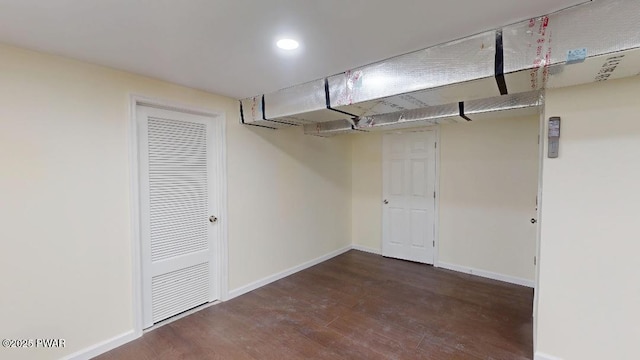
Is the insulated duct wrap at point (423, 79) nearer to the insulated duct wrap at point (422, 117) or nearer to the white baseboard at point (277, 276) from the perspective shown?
the insulated duct wrap at point (422, 117)

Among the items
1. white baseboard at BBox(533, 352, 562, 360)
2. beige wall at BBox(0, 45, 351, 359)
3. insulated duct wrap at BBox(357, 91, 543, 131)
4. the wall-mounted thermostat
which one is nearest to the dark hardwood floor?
white baseboard at BBox(533, 352, 562, 360)

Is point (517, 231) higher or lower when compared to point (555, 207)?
lower

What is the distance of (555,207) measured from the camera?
1.89 m

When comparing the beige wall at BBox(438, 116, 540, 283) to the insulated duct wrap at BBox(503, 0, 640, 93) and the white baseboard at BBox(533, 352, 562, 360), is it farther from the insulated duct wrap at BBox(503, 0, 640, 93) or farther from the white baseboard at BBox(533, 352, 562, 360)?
the insulated duct wrap at BBox(503, 0, 640, 93)

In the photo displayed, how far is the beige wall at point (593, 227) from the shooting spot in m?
1.70

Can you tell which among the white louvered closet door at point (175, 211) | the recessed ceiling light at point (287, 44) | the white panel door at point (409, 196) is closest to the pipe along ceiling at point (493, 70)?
the recessed ceiling light at point (287, 44)

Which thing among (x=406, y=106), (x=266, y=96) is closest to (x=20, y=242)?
(x=266, y=96)

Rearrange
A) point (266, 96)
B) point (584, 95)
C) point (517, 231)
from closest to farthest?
point (584, 95)
point (266, 96)
point (517, 231)

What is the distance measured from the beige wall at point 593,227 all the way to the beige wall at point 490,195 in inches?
69.0

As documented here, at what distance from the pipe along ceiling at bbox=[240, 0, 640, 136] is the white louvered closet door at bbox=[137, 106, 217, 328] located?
952 millimetres

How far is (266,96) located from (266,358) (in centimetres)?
236

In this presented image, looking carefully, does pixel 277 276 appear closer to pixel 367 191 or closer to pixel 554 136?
pixel 367 191

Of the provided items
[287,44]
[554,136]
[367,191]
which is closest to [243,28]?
[287,44]

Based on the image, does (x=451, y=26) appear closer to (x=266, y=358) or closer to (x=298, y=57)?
(x=298, y=57)
